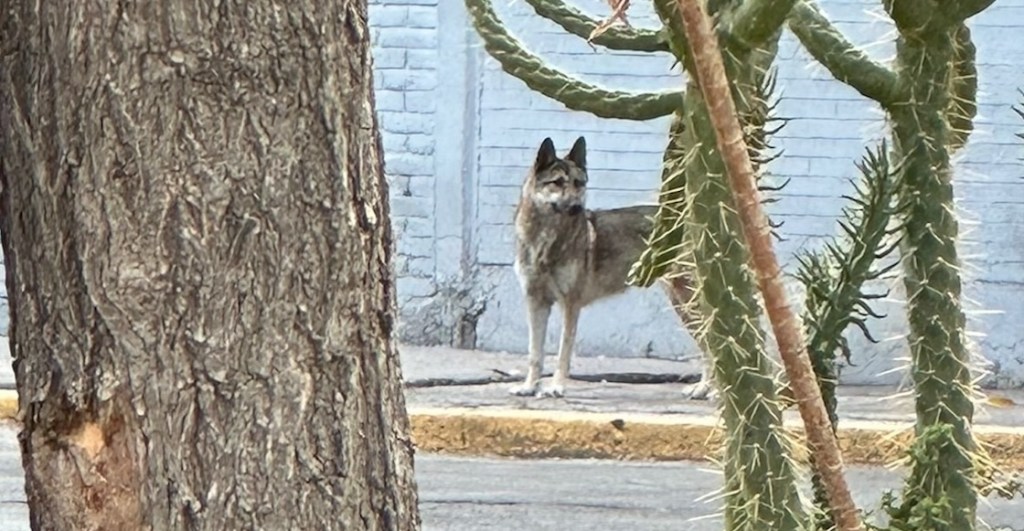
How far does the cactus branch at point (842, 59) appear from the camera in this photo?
10.2 feet

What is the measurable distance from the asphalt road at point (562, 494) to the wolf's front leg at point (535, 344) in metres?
0.90

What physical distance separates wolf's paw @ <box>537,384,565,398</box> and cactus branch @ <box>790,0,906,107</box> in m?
4.97

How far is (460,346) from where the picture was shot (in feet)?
31.4

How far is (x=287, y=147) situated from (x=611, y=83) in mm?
7177

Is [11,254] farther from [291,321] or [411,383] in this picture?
[411,383]

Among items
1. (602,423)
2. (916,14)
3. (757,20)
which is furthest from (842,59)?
(602,423)

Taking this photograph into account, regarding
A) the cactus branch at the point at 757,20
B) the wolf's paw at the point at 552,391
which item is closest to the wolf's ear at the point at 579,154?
the wolf's paw at the point at 552,391

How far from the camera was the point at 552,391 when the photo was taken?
8.29m

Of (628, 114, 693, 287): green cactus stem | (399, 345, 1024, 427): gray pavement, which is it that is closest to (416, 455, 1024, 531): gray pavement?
(399, 345, 1024, 427): gray pavement

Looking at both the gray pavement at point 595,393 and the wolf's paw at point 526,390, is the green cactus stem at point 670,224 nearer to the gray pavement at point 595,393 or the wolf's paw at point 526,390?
the gray pavement at point 595,393

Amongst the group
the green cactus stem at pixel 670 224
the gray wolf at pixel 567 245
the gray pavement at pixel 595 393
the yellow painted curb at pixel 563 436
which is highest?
the green cactus stem at pixel 670 224

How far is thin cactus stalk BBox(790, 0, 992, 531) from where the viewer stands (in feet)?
10.1

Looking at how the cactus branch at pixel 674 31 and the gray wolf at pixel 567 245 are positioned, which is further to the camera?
the gray wolf at pixel 567 245

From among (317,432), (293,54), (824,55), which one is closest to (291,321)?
(317,432)
